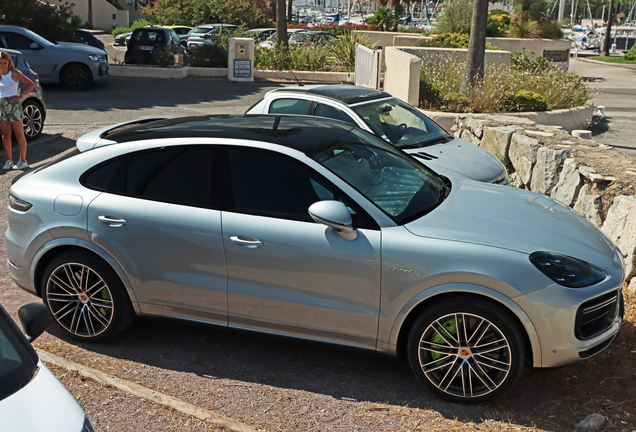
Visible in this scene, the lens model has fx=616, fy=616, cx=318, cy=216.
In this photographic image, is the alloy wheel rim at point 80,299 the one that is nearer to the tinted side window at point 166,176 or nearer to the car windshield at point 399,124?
the tinted side window at point 166,176

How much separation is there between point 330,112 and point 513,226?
416 centimetres

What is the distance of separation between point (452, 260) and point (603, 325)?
1104 mm

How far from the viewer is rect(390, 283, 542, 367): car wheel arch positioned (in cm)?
380

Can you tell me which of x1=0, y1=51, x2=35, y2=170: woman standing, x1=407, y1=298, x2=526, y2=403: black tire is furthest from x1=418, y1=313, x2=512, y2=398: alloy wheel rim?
x1=0, y1=51, x2=35, y2=170: woman standing

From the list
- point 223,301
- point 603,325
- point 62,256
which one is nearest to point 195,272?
point 223,301

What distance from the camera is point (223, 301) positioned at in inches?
174

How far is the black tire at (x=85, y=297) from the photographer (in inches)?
184

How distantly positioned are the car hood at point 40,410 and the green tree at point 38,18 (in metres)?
22.0

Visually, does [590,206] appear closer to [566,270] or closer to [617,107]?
[566,270]

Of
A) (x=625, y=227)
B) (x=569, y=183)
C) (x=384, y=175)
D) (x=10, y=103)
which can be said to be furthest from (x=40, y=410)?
(x=10, y=103)

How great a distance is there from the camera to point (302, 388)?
4.32 meters

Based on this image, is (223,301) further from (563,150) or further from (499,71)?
(499,71)

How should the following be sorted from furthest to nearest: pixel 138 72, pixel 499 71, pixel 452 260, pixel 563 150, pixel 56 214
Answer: pixel 138 72 < pixel 499 71 < pixel 563 150 < pixel 56 214 < pixel 452 260

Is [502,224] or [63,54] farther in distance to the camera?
[63,54]
